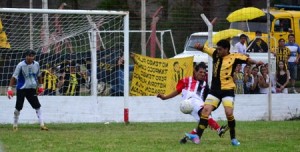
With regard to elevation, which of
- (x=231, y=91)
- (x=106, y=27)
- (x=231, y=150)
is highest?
(x=106, y=27)

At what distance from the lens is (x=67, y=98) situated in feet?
66.7

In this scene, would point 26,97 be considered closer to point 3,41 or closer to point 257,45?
point 3,41

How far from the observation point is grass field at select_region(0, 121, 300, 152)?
13.4m

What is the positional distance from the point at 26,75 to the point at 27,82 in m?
0.17

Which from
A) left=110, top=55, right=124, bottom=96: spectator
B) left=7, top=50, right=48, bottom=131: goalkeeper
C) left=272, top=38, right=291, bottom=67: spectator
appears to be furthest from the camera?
left=272, top=38, right=291, bottom=67: spectator

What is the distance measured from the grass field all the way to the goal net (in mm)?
1630

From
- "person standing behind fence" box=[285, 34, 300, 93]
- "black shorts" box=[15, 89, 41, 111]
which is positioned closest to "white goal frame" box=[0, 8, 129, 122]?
"black shorts" box=[15, 89, 41, 111]

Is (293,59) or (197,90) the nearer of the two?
(197,90)

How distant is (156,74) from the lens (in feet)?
71.4

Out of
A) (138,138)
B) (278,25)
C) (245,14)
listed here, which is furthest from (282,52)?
(138,138)

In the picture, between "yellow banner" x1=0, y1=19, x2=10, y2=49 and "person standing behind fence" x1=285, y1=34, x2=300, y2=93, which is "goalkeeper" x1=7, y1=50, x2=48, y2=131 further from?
"person standing behind fence" x1=285, y1=34, x2=300, y2=93

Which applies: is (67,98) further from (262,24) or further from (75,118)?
(262,24)

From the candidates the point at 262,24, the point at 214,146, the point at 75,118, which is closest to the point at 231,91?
the point at 214,146

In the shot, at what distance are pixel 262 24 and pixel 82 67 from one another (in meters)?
8.55
